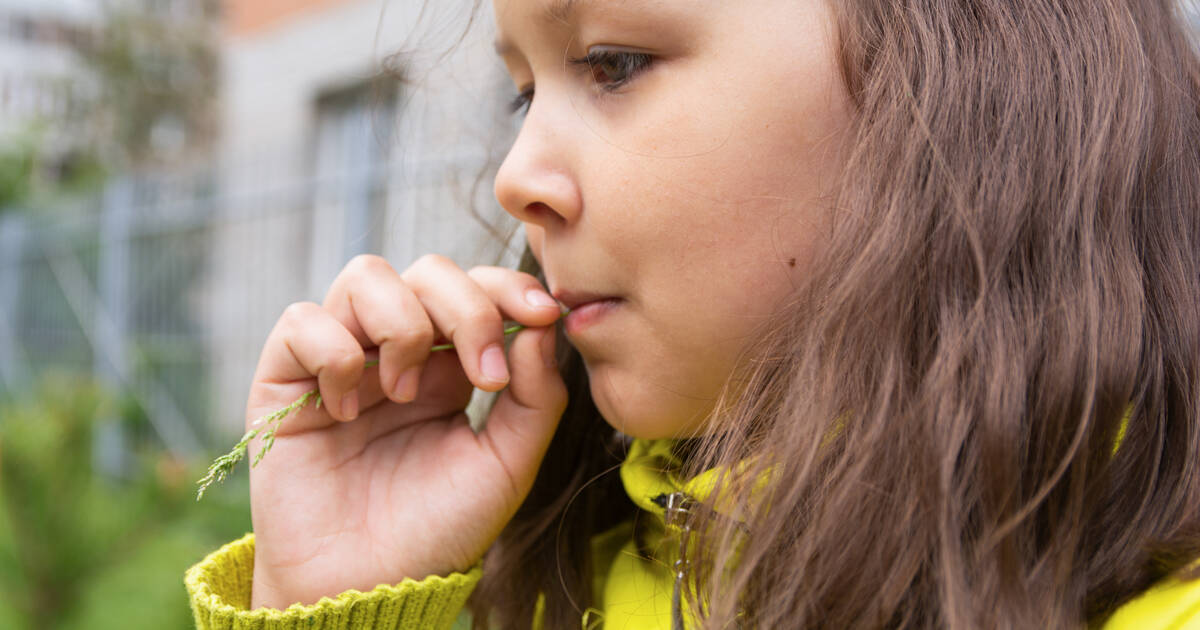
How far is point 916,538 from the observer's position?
33.1 inches

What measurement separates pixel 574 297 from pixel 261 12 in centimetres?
871

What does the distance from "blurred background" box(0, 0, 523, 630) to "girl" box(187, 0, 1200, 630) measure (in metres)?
0.45

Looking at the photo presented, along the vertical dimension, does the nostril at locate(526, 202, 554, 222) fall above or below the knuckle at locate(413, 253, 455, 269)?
above

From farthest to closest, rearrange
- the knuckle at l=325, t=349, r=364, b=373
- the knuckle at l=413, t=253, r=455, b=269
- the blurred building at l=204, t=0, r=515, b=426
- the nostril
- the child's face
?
the blurred building at l=204, t=0, r=515, b=426 < the knuckle at l=413, t=253, r=455, b=269 < the knuckle at l=325, t=349, r=364, b=373 < the nostril < the child's face

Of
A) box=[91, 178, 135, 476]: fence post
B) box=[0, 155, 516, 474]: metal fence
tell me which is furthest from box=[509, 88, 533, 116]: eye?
box=[91, 178, 135, 476]: fence post

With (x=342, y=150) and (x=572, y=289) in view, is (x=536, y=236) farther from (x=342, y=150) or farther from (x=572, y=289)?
(x=342, y=150)

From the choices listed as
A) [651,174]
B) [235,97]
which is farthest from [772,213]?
[235,97]

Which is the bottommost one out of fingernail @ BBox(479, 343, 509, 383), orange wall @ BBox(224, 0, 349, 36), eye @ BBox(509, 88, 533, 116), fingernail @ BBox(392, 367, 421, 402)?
fingernail @ BBox(392, 367, 421, 402)

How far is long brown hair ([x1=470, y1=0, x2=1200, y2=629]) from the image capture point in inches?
33.3

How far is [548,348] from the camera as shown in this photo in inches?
51.6

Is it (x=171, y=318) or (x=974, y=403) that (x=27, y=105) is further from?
(x=974, y=403)

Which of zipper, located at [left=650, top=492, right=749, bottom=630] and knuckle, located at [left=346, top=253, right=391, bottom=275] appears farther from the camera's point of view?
knuckle, located at [left=346, top=253, right=391, bottom=275]

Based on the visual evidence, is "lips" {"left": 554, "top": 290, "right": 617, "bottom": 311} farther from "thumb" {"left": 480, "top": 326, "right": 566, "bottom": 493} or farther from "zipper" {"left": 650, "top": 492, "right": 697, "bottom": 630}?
"zipper" {"left": 650, "top": 492, "right": 697, "bottom": 630}

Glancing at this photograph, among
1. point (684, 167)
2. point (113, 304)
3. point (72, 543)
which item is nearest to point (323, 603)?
point (684, 167)
